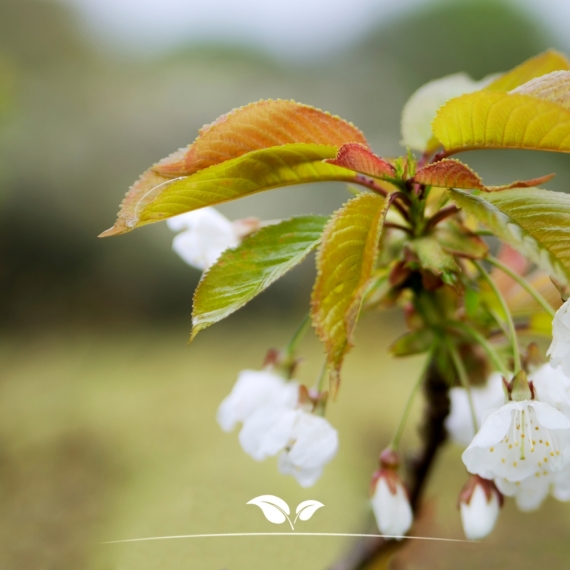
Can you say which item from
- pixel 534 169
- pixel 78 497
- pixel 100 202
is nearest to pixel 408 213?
pixel 78 497

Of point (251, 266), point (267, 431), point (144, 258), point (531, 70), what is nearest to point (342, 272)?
point (251, 266)

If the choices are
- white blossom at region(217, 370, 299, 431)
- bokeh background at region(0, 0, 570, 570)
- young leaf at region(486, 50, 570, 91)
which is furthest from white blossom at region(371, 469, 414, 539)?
bokeh background at region(0, 0, 570, 570)

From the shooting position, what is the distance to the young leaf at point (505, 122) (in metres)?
0.31

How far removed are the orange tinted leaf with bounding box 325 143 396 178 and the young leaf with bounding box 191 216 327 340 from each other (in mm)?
58

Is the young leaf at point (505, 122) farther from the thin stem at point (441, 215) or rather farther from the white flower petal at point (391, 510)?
the white flower petal at point (391, 510)

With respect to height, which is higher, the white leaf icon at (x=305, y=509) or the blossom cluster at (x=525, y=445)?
the blossom cluster at (x=525, y=445)

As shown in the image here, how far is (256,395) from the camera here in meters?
0.51

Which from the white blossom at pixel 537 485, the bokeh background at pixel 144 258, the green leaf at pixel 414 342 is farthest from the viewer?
the bokeh background at pixel 144 258

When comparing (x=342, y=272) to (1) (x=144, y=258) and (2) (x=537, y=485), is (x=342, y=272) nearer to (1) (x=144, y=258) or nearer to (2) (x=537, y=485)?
(2) (x=537, y=485)

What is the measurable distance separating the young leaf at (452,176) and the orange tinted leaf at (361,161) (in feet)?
0.11

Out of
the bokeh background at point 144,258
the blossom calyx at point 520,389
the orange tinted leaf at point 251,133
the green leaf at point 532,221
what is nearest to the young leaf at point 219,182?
the orange tinted leaf at point 251,133

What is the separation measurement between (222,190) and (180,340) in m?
3.37

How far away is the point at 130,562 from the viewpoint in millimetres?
452

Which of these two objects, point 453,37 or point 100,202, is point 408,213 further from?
point 453,37
